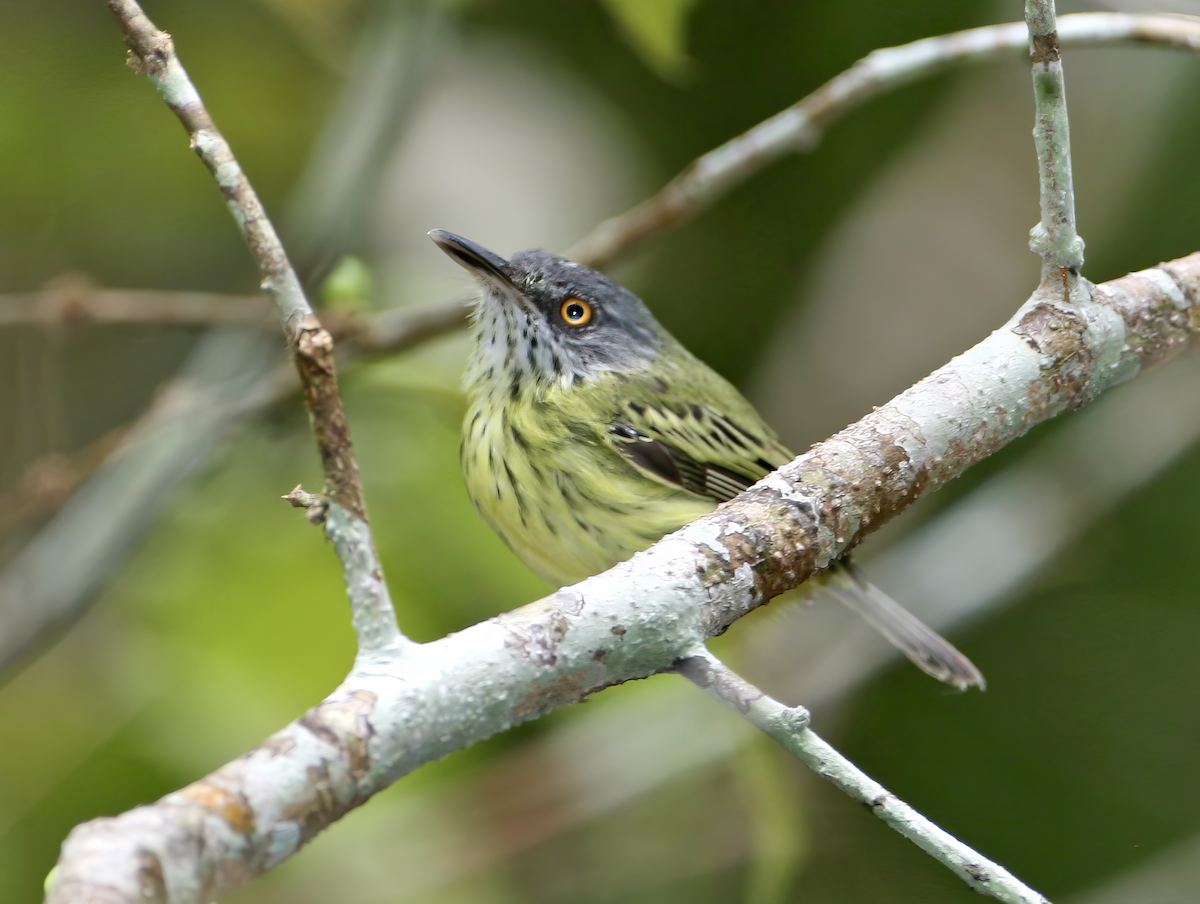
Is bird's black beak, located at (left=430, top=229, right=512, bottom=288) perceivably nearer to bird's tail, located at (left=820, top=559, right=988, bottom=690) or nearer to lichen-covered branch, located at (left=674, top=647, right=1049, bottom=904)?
bird's tail, located at (left=820, top=559, right=988, bottom=690)

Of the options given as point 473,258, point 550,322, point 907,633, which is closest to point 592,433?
point 550,322

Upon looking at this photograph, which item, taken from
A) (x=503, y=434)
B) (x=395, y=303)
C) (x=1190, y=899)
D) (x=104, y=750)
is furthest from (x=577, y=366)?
(x=1190, y=899)

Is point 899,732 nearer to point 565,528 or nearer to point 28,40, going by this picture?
point 565,528

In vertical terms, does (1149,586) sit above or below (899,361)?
below

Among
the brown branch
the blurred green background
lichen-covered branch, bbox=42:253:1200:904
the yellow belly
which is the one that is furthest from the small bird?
the brown branch

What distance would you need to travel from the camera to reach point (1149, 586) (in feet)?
11.9

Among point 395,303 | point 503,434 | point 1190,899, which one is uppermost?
point 395,303

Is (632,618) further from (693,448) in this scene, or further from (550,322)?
(550,322)

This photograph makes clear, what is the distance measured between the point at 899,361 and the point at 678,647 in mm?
3578

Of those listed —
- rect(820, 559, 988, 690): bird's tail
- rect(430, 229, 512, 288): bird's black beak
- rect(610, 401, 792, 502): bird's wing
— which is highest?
rect(430, 229, 512, 288): bird's black beak

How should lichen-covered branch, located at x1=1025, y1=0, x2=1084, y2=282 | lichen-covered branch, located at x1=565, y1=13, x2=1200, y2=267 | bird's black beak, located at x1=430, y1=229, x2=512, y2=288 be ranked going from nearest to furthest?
lichen-covered branch, located at x1=1025, y1=0, x2=1084, y2=282
lichen-covered branch, located at x1=565, y1=13, x2=1200, y2=267
bird's black beak, located at x1=430, y1=229, x2=512, y2=288

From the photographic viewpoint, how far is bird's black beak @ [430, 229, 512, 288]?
308 centimetres

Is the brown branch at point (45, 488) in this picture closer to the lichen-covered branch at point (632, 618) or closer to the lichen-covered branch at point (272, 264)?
the lichen-covered branch at point (272, 264)

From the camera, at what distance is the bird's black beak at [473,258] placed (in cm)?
308
